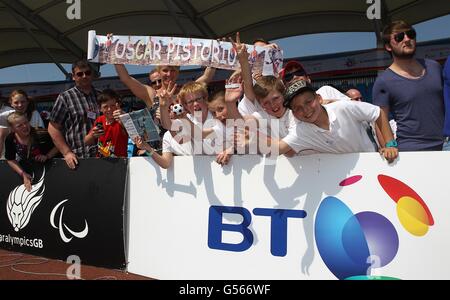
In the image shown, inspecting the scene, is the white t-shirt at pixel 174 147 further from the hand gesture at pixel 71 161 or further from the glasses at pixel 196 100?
the hand gesture at pixel 71 161

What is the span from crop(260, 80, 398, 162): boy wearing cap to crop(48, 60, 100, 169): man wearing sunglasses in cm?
239

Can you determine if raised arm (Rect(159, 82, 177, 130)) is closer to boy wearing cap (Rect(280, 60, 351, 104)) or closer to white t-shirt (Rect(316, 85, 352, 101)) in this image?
boy wearing cap (Rect(280, 60, 351, 104))

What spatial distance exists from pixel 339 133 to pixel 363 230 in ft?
2.12

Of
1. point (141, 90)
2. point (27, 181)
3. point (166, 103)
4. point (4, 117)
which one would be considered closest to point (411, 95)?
point (166, 103)

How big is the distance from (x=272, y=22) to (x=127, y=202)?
9.57 meters

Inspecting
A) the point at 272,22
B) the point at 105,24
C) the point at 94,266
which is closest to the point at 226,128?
the point at 94,266

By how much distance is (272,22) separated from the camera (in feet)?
38.7

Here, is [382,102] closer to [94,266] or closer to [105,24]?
[94,266]

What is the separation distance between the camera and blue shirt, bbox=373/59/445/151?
2.84 m

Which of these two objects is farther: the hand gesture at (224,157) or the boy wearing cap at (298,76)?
the boy wearing cap at (298,76)

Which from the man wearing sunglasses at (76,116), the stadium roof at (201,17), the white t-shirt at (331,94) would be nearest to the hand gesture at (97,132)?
the man wearing sunglasses at (76,116)

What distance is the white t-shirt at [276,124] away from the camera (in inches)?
115

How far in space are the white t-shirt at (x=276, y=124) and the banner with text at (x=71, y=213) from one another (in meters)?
1.37

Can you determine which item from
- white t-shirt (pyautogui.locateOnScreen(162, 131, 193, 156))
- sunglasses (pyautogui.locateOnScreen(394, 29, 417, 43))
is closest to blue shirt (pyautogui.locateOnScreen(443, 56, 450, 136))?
sunglasses (pyautogui.locateOnScreen(394, 29, 417, 43))
